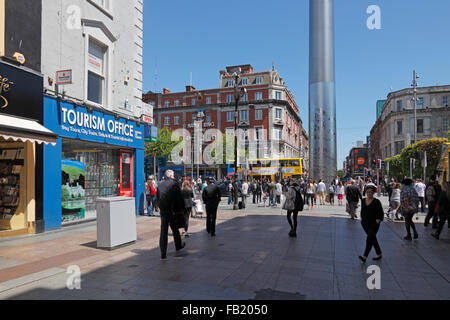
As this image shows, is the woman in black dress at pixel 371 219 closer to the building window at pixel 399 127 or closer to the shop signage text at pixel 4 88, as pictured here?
the shop signage text at pixel 4 88

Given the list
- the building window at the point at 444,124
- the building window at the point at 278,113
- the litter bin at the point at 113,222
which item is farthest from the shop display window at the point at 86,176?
the building window at the point at 444,124

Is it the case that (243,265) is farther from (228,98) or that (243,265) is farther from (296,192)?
(228,98)

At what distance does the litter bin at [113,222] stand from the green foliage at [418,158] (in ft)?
104

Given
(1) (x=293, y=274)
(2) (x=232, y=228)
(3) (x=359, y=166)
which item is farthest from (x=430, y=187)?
(3) (x=359, y=166)

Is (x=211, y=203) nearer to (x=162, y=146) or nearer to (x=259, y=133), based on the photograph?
(x=162, y=146)

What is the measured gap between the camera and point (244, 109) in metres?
55.9

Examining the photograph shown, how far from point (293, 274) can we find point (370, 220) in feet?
Result: 7.08

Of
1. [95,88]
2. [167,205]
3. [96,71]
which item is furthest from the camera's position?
[95,88]

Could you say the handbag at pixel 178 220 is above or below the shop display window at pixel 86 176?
below

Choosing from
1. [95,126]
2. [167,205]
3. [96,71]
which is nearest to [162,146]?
[96,71]

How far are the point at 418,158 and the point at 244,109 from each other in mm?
28753

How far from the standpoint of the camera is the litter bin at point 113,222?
722 cm

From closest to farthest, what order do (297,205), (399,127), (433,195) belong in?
(297,205) → (433,195) → (399,127)
